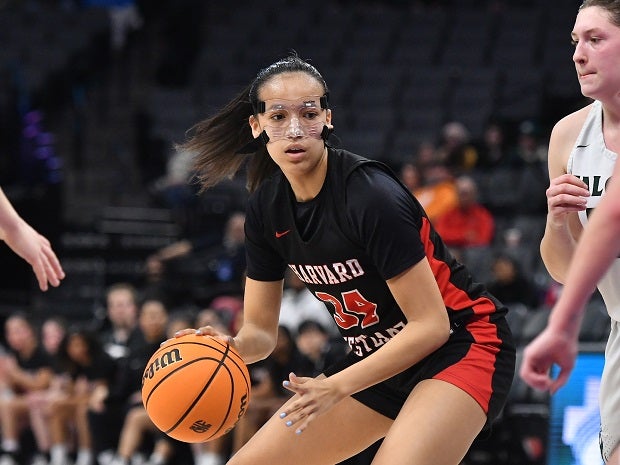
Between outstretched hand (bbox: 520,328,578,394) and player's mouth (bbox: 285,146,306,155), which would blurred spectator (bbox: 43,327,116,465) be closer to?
player's mouth (bbox: 285,146,306,155)

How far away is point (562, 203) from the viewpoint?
3.12 m

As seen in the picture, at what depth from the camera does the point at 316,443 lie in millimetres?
3912

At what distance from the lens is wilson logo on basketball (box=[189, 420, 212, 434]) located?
380 centimetres

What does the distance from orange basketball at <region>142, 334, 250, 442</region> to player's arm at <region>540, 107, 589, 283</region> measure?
1152mm

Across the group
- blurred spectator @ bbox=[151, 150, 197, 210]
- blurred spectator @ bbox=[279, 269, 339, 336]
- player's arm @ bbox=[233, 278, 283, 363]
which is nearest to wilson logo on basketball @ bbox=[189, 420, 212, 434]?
player's arm @ bbox=[233, 278, 283, 363]

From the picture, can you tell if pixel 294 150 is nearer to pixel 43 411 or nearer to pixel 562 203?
pixel 562 203

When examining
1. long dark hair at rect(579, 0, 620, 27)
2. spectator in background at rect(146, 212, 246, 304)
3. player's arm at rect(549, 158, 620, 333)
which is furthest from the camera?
spectator in background at rect(146, 212, 246, 304)

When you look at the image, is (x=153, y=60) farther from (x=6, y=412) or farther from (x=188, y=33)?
(x=6, y=412)

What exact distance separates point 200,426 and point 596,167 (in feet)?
5.14

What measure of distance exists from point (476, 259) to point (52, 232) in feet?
18.1

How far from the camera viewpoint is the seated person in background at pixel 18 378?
9320 mm

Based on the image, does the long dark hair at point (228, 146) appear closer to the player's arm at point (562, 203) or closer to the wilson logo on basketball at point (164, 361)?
the wilson logo on basketball at point (164, 361)

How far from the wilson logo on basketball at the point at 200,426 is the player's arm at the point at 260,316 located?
35 cm

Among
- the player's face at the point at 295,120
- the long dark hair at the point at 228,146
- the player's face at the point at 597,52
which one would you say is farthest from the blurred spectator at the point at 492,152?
the player's face at the point at 597,52
